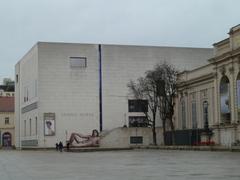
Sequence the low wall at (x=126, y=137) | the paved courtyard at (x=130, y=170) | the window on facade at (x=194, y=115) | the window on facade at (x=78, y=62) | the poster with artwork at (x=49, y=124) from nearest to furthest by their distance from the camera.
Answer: the paved courtyard at (x=130, y=170) < the window on facade at (x=194, y=115) < the low wall at (x=126, y=137) < the poster with artwork at (x=49, y=124) < the window on facade at (x=78, y=62)

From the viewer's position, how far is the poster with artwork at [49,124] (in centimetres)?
10094

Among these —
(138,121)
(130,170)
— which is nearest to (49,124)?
(138,121)

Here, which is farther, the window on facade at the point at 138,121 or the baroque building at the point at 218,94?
the window on facade at the point at 138,121

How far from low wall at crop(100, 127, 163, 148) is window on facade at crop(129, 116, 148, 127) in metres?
5.67

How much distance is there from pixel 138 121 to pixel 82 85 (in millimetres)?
13062

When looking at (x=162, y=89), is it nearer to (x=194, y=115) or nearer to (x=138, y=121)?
(x=194, y=115)

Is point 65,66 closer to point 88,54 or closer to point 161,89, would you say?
point 88,54

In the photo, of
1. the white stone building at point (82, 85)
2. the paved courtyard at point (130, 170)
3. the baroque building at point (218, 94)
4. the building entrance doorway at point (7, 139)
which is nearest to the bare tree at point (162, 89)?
the baroque building at point (218, 94)

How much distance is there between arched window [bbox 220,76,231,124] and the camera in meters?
68.8

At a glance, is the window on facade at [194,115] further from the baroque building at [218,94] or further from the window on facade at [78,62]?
the window on facade at [78,62]

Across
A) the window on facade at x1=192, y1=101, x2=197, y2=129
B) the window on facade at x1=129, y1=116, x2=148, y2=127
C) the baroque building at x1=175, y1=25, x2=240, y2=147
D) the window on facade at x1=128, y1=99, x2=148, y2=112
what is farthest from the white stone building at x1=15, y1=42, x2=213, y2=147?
the window on facade at x1=192, y1=101, x2=197, y2=129

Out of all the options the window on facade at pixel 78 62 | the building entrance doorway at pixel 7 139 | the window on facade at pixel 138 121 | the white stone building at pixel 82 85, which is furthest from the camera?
the building entrance doorway at pixel 7 139

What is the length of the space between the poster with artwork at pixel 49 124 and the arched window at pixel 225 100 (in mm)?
40795

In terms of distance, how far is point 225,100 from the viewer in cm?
6938
